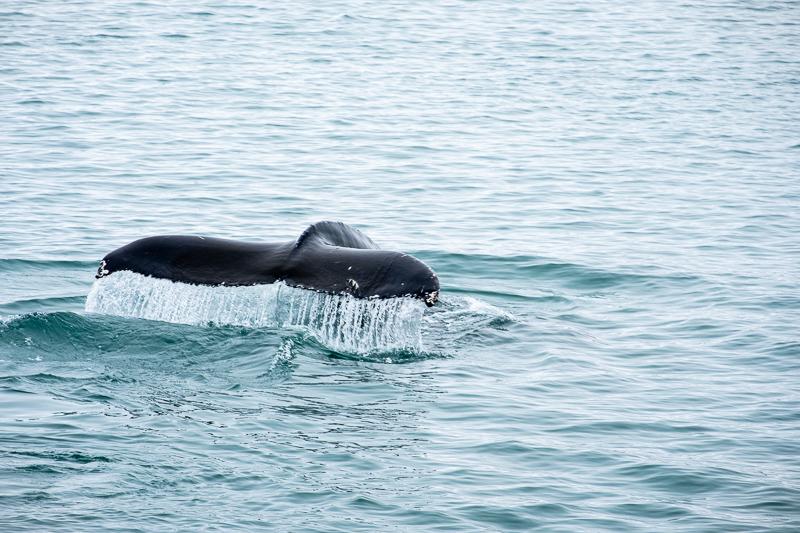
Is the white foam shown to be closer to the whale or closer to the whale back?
the whale

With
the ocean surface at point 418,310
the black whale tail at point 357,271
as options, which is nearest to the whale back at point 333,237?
the black whale tail at point 357,271

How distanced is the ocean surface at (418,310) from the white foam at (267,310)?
0.25 feet

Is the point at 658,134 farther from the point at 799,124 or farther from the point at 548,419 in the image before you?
the point at 548,419

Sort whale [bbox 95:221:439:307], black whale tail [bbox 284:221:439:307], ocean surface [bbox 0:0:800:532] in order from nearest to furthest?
ocean surface [bbox 0:0:800:532], black whale tail [bbox 284:221:439:307], whale [bbox 95:221:439:307]

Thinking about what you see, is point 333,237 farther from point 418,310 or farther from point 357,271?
point 418,310

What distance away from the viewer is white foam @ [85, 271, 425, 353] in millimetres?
8406

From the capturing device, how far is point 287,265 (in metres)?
8.45

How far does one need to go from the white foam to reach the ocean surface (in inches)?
3.1

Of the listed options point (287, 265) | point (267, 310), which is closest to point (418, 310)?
point (287, 265)

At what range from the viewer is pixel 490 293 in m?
12.8

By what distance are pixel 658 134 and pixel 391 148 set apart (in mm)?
5141

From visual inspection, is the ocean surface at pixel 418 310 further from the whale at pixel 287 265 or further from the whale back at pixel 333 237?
the whale back at pixel 333 237

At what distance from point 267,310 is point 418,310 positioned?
317 cm

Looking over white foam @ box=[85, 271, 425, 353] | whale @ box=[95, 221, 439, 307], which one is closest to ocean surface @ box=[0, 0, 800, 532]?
white foam @ box=[85, 271, 425, 353]
